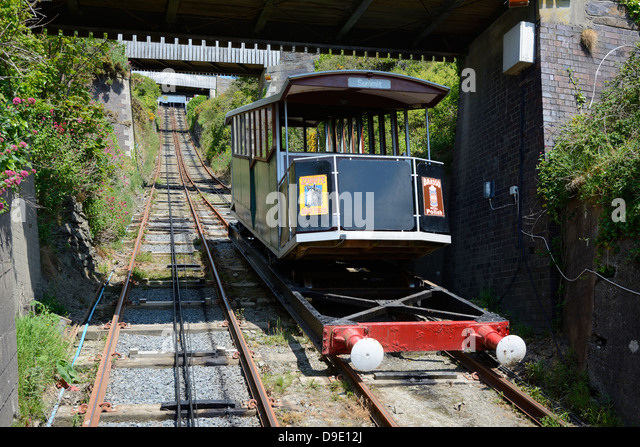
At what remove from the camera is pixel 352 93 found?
8.77 metres

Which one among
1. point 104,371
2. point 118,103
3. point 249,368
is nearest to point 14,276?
point 104,371

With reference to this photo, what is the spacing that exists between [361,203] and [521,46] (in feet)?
13.5

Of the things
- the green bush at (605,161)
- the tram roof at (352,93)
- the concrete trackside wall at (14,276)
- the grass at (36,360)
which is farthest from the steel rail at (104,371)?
the green bush at (605,161)

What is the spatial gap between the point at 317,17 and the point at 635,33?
5.73 metres

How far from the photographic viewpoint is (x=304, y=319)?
7672mm

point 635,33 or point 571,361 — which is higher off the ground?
point 635,33

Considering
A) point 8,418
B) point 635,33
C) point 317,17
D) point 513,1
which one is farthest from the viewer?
point 317,17

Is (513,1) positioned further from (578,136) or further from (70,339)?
(70,339)

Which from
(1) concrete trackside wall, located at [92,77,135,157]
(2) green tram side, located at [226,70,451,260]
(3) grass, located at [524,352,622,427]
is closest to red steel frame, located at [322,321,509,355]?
(3) grass, located at [524,352,622,427]

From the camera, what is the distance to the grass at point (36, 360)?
17.6 feet

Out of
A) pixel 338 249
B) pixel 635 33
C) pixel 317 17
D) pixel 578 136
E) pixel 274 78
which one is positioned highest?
pixel 274 78

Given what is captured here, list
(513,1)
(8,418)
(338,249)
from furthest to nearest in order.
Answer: (513,1)
(338,249)
(8,418)

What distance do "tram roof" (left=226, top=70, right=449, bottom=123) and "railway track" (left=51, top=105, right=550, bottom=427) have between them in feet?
10.4

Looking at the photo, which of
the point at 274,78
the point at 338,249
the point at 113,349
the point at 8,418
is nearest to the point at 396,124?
the point at 338,249
